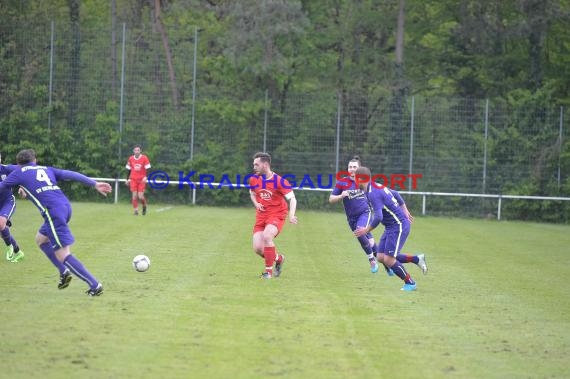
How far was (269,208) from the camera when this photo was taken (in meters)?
13.2

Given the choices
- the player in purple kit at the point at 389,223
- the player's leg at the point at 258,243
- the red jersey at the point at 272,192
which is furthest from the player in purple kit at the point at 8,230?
the player in purple kit at the point at 389,223

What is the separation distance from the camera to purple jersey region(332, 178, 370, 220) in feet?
49.0

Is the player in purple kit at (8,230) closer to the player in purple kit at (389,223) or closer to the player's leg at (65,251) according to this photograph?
the player's leg at (65,251)

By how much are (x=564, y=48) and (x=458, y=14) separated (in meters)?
4.65

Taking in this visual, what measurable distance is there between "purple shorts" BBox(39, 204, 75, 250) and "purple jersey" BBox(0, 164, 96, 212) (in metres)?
0.09

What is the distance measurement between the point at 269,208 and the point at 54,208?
3530mm

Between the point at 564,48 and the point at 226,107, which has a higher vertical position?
the point at 564,48

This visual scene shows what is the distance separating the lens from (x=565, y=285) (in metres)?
13.9

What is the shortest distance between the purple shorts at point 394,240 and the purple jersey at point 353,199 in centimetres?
246

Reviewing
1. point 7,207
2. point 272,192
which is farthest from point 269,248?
point 7,207

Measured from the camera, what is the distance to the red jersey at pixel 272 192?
13016mm

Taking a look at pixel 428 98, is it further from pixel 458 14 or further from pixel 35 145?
pixel 35 145

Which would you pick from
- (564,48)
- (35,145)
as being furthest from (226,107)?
(564,48)

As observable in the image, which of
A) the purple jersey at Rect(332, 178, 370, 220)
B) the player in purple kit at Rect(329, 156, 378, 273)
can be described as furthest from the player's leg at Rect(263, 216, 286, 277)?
the purple jersey at Rect(332, 178, 370, 220)
